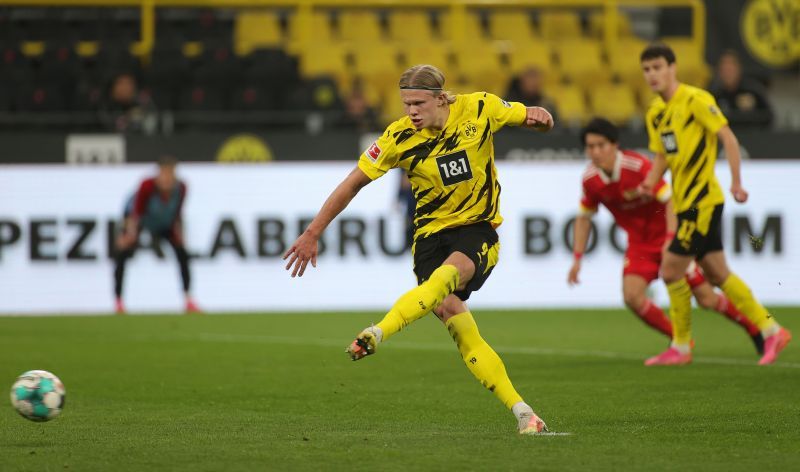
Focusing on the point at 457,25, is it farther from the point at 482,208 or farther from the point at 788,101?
the point at 482,208

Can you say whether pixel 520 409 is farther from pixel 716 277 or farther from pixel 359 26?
pixel 359 26

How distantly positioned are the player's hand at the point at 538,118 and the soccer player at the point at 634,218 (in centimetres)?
377

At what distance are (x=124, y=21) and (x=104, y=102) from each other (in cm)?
306

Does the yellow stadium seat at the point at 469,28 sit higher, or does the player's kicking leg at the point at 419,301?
the yellow stadium seat at the point at 469,28

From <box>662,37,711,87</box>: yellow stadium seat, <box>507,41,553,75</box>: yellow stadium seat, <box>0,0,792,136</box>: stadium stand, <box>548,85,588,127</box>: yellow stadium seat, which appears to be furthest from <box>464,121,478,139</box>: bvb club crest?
<box>507,41,553,75</box>: yellow stadium seat

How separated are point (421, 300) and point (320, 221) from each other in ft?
2.21

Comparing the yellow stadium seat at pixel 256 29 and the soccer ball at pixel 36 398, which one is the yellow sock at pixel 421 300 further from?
the yellow stadium seat at pixel 256 29

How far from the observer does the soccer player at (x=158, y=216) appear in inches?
677

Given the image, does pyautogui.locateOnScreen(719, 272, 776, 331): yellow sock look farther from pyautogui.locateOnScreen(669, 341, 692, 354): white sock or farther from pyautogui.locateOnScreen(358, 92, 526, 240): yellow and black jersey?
pyautogui.locateOnScreen(358, 92, 526, 240): yellow and black jersey

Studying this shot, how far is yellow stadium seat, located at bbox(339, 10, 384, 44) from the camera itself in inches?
892

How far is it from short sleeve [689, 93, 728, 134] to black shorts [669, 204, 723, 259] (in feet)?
1.95

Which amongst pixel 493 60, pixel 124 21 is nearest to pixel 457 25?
pixel 493 60

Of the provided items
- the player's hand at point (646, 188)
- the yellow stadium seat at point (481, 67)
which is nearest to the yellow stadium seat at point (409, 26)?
the yellow stadium seat at point (481, 67)

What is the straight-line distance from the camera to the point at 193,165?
18328 mm
